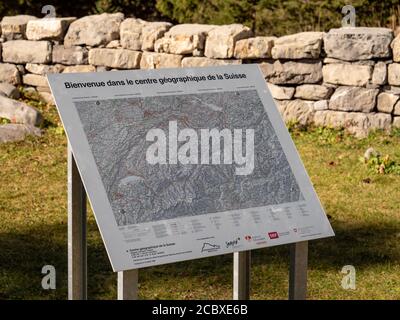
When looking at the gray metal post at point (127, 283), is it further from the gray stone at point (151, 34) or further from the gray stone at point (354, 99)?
the gray stone at point (151, 34)

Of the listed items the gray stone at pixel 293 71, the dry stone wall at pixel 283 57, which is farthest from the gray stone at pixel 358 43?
the gray stone at pixel 293 71

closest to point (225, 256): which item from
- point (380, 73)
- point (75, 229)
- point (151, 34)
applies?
point (75, 229)

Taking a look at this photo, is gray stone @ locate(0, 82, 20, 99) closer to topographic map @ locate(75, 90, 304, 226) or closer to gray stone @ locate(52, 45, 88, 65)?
gray stone @ locate(52, 45, 88, 65)

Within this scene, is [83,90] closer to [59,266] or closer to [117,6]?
[59,266]

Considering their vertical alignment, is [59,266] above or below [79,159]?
below

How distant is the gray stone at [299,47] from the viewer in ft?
30.0

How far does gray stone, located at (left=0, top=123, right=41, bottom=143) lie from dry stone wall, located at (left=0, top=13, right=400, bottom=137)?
0.17m

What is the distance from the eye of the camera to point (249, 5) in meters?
11.6

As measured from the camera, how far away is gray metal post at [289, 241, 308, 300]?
4.69 meters

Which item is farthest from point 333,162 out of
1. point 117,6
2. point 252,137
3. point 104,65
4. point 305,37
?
point 117,6

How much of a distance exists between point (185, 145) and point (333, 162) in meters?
3.94

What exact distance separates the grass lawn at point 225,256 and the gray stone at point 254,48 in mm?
1134

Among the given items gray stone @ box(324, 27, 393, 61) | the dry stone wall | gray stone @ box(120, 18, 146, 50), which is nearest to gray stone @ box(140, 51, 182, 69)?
the dry stone wall

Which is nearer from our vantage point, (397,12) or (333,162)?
(333,162)
